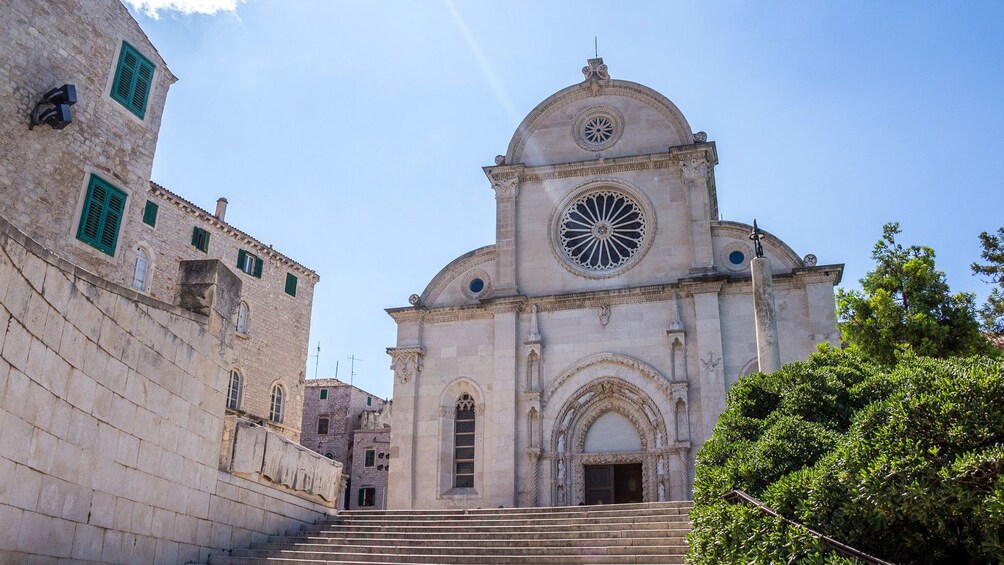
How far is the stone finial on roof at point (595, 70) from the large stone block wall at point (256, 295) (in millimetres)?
14179

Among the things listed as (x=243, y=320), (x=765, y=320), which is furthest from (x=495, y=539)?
(x=243, y=320)

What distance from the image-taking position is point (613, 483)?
20.7m

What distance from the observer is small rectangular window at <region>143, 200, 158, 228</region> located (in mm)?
26719

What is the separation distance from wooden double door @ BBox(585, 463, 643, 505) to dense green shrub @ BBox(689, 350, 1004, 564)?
12.7 m

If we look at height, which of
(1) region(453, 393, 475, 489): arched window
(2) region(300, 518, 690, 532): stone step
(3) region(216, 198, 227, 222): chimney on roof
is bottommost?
(2) region(300, 518, 690, 532): stone step

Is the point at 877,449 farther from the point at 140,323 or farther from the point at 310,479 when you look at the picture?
the point at 310,479

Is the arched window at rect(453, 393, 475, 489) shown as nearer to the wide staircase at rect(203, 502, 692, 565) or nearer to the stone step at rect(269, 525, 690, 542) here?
the wide staircase at rect(203, 502, 692, 565)

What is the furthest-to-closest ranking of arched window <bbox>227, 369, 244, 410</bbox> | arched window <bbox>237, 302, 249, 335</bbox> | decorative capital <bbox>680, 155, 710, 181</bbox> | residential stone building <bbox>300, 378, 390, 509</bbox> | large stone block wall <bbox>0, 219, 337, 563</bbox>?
residential stone building <bbox>300, 378, 390, 509</bbox>, arched window <bbox>237, 302, 249, 335</bbox>, arched window <bbox>227, 369, 244, 410</bbox>, decorative capital <bbox>680, 155, 710, 181</bbox>, large stone block wall <bbox>0, 219, 337, 563</bbox>

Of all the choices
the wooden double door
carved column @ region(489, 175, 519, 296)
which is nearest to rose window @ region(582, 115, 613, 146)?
carved column @ region(489, 175, 519, 296)

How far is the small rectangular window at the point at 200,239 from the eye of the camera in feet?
94.7

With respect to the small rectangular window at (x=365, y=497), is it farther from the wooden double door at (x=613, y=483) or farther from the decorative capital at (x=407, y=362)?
the wooden double door at (x=613, y=483)

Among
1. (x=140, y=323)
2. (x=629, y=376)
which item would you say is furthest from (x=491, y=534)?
(x=629, y=376)

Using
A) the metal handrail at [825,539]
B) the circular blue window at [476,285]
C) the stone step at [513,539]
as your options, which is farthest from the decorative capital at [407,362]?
the metal handrail at [825,539]

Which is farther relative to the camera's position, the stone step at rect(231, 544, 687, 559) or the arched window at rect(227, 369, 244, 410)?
the arched window at rect(227, 369, 244, 410)
